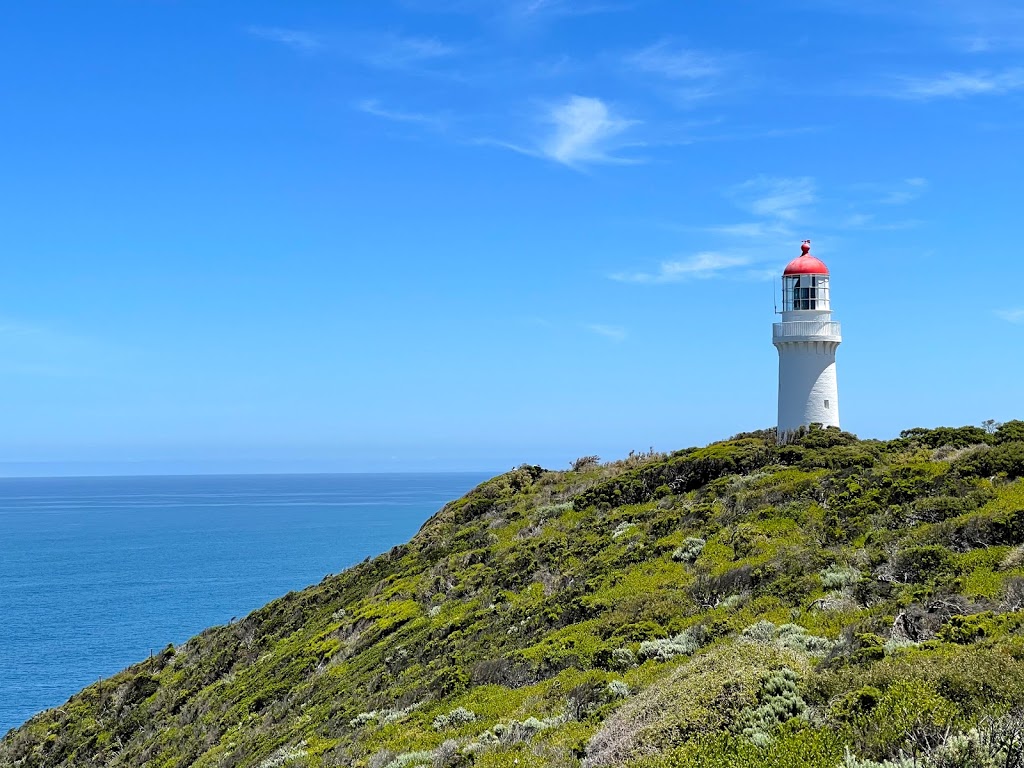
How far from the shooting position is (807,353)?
103ft

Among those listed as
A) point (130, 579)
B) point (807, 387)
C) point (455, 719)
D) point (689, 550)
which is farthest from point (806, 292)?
point (130, 579)

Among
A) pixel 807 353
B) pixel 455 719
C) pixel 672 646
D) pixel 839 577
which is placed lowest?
pixel 455 719

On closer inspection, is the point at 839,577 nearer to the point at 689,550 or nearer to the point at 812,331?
the point at 689,550

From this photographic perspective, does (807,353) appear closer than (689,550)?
No

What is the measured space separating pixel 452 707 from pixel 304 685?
8.20 metres

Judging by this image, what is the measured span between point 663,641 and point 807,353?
18.3m

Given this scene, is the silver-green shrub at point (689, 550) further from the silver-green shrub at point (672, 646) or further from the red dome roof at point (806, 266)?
the red dome roof at point (806, 266)

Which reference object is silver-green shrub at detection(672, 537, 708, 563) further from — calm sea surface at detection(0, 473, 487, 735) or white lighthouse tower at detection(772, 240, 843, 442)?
calm sea surface at detection(0, 473, 487, 735)

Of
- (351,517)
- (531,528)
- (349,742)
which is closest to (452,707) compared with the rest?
(349,742)

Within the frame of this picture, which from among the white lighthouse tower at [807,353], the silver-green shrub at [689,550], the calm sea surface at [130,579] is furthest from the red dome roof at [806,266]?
the calm sea surface at [130,579]

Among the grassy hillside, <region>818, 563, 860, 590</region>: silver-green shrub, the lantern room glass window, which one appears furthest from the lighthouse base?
<region>818, 563, 860, 590</region>: silver-green shrub

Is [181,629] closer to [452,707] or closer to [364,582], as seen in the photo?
[364,582]

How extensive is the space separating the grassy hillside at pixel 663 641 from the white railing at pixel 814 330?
439 cm

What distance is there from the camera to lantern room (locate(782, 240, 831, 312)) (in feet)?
104
